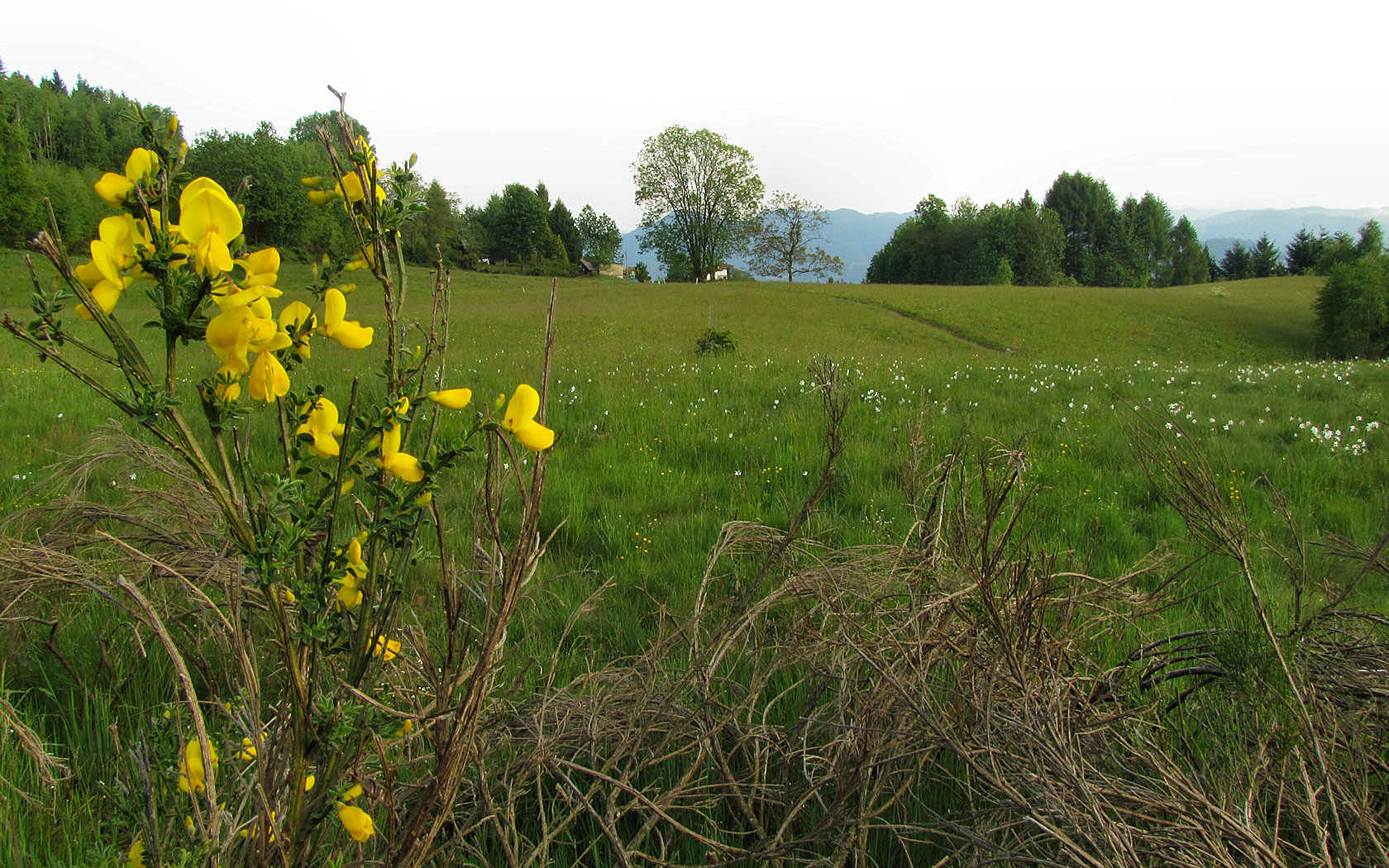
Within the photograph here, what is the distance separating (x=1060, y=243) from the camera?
6550 cm

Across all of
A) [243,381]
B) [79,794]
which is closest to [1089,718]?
[243,381]

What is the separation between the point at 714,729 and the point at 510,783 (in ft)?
1.76

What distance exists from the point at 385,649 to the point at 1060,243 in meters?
76.5

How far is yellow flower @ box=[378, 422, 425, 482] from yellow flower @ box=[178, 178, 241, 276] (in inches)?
12.0

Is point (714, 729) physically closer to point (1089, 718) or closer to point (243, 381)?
point (1089, 718)

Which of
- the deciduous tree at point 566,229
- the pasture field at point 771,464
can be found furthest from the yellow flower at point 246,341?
the deciduous tree at point 566,229

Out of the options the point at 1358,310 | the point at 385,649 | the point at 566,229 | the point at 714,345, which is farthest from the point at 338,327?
the point at 566,229

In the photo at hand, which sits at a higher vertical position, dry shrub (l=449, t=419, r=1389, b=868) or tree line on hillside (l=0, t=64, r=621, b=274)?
tree line on hillside (l=0, t=64, r=621, b=274)

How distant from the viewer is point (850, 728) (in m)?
1.62

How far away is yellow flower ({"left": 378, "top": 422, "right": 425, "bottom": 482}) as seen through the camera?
101cm

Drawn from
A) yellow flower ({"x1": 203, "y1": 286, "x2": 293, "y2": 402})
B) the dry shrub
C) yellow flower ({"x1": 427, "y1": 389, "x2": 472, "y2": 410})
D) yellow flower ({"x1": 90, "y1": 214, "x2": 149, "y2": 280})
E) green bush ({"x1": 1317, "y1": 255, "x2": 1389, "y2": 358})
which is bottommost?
the dry shrub

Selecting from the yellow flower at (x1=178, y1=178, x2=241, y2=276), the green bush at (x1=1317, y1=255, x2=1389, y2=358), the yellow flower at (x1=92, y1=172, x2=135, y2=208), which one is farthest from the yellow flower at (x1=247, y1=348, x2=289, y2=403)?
the green bush at (x1=1317, y1=255, x2=1389, y2=358)

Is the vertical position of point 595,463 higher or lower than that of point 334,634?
lower

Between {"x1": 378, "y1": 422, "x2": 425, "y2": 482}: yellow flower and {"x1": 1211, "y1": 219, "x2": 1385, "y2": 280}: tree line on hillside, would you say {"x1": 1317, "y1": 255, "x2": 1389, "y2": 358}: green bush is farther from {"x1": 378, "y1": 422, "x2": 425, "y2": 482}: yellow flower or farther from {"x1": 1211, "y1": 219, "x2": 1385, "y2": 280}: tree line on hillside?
{"x1": 378, "y1": 422, "x2": 425, "y2": 482}: yellow flower
